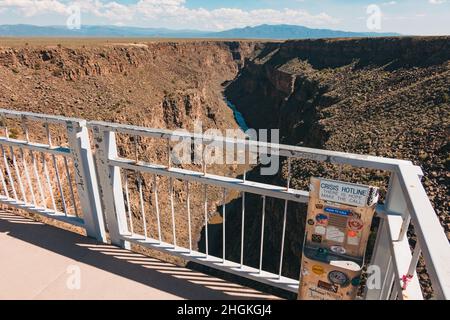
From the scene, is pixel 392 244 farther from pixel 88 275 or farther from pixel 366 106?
pixel 366 106

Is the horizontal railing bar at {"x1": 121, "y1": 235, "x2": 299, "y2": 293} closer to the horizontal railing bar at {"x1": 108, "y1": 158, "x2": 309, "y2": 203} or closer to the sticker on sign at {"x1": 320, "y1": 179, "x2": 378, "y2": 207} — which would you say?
the horizontal railing bar at {"x1": 108, "y1": 158, "x2": 309, "y2": 203}

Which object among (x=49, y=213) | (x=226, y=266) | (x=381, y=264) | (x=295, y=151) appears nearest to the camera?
(x=381, y=264)

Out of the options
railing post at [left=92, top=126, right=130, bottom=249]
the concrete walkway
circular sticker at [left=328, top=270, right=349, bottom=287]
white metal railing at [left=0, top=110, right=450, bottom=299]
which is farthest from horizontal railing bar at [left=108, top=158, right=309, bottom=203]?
the concrete walkway

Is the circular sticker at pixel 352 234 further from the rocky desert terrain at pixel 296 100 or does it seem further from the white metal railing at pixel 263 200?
the rocky desert terrain at pixel 296 100

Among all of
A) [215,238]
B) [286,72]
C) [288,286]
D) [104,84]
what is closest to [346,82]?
[286,72]

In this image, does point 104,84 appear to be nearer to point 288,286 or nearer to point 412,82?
point 412,82

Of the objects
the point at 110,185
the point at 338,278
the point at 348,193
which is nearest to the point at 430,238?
the point at 348,193

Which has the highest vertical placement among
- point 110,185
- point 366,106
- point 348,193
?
point 348,193
